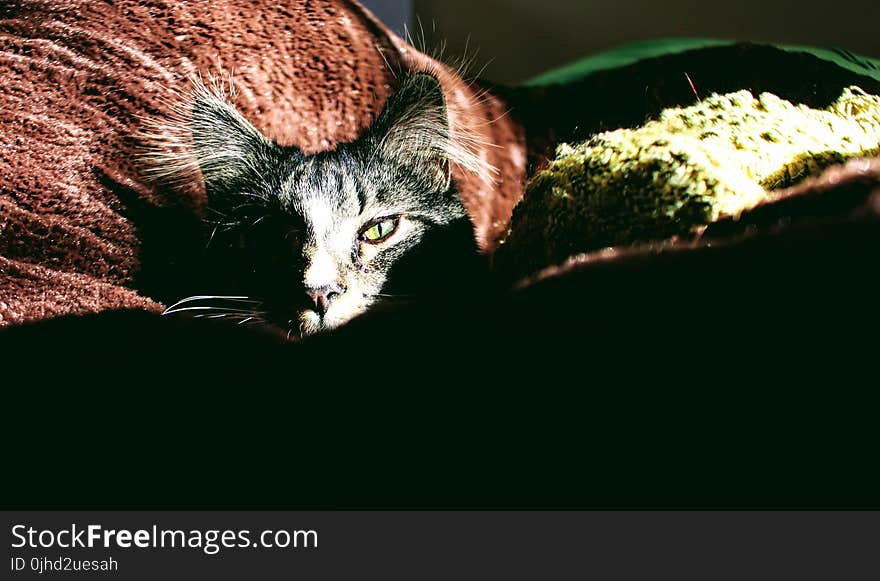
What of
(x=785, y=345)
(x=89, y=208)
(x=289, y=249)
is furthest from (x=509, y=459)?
(x=89, y=208)

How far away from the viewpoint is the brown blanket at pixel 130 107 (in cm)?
63

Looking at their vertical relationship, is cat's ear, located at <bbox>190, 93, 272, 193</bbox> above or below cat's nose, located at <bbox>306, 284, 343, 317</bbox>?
above

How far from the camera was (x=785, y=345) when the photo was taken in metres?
0.39

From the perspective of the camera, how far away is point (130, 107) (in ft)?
2.22

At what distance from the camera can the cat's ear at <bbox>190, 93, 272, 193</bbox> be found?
69 centimetres

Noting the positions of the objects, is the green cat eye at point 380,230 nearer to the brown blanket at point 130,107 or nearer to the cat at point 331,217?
the cat at point 331,217

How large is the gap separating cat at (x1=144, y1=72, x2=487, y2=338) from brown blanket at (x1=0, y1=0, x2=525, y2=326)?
1.4 inches
